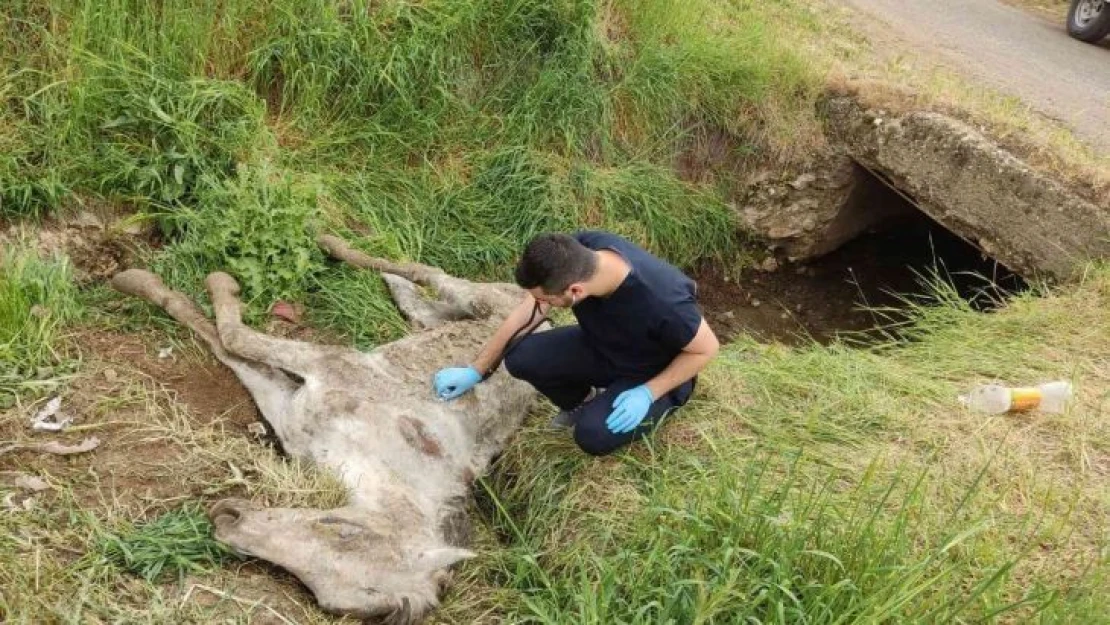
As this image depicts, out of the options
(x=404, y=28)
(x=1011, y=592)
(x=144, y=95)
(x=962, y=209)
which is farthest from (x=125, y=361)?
(x=962, y=209)

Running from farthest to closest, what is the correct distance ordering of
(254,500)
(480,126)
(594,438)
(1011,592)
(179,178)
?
(480,126)
(179,178)
(594,438)
(254,500)
(1011,592)

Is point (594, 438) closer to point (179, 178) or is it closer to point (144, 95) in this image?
point (179, 178)

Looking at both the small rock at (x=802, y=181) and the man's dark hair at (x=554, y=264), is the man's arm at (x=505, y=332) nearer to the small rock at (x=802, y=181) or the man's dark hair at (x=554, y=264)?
the man's dark hair at (x=554, y=264)

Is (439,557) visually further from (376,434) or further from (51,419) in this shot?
(51,419)

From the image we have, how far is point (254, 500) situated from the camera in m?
2.77

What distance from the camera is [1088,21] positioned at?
815 cm

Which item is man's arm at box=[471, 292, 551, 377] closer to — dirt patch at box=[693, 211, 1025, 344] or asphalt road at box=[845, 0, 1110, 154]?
dirt patch at box=[693, 211, 1025, 344]

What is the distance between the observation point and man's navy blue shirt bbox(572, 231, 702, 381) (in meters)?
2.76

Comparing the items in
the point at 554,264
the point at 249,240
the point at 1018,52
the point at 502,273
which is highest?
the point at 1018,52

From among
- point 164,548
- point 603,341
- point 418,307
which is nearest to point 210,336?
point 418,307

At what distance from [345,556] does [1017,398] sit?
104 inches

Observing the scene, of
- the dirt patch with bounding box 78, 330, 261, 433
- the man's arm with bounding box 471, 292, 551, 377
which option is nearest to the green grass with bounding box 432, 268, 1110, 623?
the man's arm with bounding box 471, 292, 551, 377

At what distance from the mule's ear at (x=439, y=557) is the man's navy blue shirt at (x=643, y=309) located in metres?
0.87

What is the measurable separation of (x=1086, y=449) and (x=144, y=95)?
167 inches
